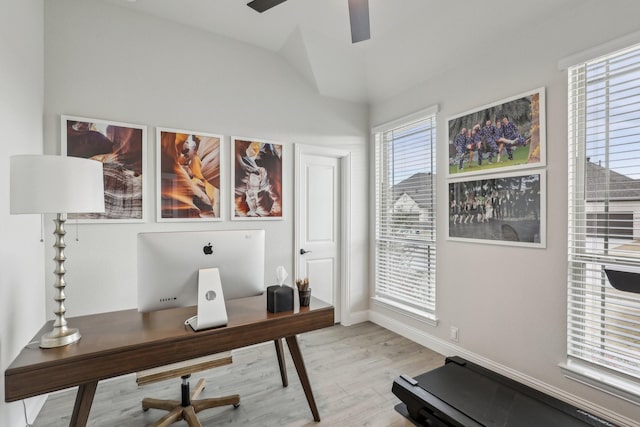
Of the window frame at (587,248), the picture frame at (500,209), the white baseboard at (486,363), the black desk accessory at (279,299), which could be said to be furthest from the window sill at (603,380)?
the black desk accessory at (279,299)

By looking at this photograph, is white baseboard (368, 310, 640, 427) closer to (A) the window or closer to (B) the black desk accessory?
(A) the window

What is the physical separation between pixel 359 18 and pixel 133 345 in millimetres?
2176

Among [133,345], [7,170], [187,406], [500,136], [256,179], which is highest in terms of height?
[500,136]

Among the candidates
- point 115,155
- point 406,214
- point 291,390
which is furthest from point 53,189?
point 406,214

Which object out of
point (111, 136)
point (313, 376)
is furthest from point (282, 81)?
point (313, 376)

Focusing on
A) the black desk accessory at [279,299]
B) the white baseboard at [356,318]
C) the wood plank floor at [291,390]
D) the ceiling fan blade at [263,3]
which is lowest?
the wood plank floor at [291,390]

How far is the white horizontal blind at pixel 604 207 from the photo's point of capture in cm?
188

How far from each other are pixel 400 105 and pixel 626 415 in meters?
3.10

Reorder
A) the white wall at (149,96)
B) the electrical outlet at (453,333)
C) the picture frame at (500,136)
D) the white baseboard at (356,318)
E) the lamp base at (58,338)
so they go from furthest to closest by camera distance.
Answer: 1. the white baseboard at (356,318)
2. the electrical outlet at (453,333)
3. the white wall at (149,96)
4. the picture frame at (500,136)
5. the lamp base at (58,338)

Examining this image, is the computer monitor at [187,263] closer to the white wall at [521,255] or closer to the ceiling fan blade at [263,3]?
the ceiling fan blade at [263,3]

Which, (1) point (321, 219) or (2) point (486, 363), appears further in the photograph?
(1) point (321, 219)

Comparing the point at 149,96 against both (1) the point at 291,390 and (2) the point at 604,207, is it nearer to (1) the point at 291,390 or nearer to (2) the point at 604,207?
(1) the point at 291,390

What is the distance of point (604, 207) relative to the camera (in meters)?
1.99

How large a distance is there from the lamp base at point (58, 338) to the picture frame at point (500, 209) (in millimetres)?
2860
